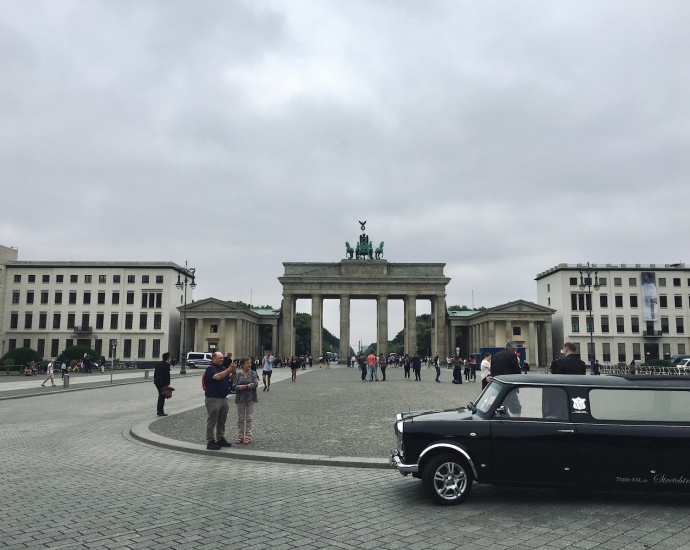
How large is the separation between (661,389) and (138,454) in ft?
30.7

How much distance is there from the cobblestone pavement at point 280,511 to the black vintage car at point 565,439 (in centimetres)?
39

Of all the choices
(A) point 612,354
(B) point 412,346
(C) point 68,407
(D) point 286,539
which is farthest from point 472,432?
(A) point 612,354

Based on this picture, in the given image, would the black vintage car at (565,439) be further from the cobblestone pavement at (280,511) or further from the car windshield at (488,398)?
the cobblestone pavement at (280,511)

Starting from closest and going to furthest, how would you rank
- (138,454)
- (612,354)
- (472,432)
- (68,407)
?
(472,432), (138,454), (68,407), (612,354)

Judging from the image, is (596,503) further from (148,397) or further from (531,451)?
(148,397)

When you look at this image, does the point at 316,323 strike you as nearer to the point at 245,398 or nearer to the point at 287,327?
the point at 287,327

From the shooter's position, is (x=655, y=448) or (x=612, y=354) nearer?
(x=655, y=448)

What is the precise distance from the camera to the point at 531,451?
287 inches

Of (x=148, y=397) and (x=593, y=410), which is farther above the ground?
(x=593, y=410)

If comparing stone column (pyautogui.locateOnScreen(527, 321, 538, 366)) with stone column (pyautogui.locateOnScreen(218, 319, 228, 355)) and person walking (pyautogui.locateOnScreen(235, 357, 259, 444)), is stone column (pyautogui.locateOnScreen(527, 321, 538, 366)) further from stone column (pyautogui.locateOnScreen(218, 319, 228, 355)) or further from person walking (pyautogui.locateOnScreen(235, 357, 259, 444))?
person walking (pyautogui.locateOnScreen(235, 357, 259, 444))

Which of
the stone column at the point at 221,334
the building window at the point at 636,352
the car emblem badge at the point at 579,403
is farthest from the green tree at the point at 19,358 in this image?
the building window at the point at 636,352

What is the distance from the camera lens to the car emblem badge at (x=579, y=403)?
289 inches

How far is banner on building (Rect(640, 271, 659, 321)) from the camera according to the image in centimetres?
8169

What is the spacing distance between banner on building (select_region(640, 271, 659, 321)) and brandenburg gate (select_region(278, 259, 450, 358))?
28.5 metres
